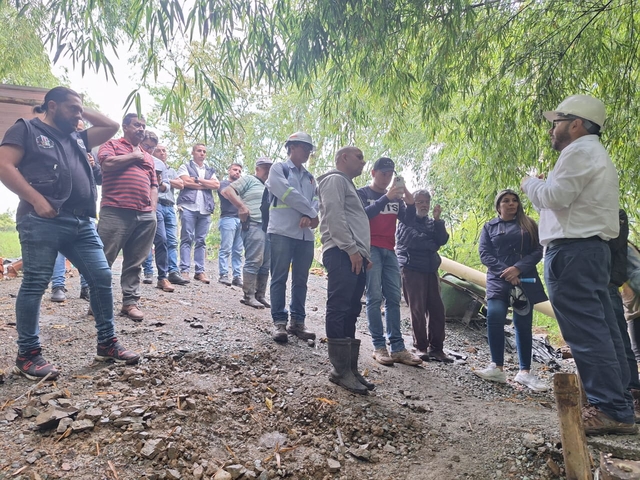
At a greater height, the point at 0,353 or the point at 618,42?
the point at 618,42

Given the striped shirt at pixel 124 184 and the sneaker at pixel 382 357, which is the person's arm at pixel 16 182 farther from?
the sneaker at pixel 382 357

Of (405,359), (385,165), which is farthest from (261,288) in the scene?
(385,165)

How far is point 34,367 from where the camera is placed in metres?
2.62

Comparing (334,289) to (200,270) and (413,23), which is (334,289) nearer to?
(413,23)

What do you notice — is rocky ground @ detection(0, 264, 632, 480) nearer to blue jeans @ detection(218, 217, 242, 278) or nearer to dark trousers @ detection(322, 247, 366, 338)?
dark trousers @ detection(322, 247, 366, 338)

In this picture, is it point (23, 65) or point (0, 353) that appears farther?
point (23, 65)

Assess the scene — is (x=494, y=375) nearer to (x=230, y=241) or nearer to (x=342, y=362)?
(x=342, y=362)

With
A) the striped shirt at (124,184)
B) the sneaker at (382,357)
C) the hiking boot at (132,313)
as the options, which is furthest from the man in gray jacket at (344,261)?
the hiking boot at (132,313)

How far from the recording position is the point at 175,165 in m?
14.0

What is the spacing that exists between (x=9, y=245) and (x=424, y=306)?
10341 millimetres

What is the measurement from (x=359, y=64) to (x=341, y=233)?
1561 mm

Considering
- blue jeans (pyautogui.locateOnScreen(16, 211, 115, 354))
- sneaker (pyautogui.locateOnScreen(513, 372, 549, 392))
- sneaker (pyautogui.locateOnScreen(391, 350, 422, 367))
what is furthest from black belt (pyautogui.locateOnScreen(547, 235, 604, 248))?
blue jeans (pyautogui.locateOnScreen(16, 211, 115, 354))

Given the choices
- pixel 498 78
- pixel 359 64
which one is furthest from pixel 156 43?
pixel 498 78

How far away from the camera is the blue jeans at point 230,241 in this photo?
19.6ft
